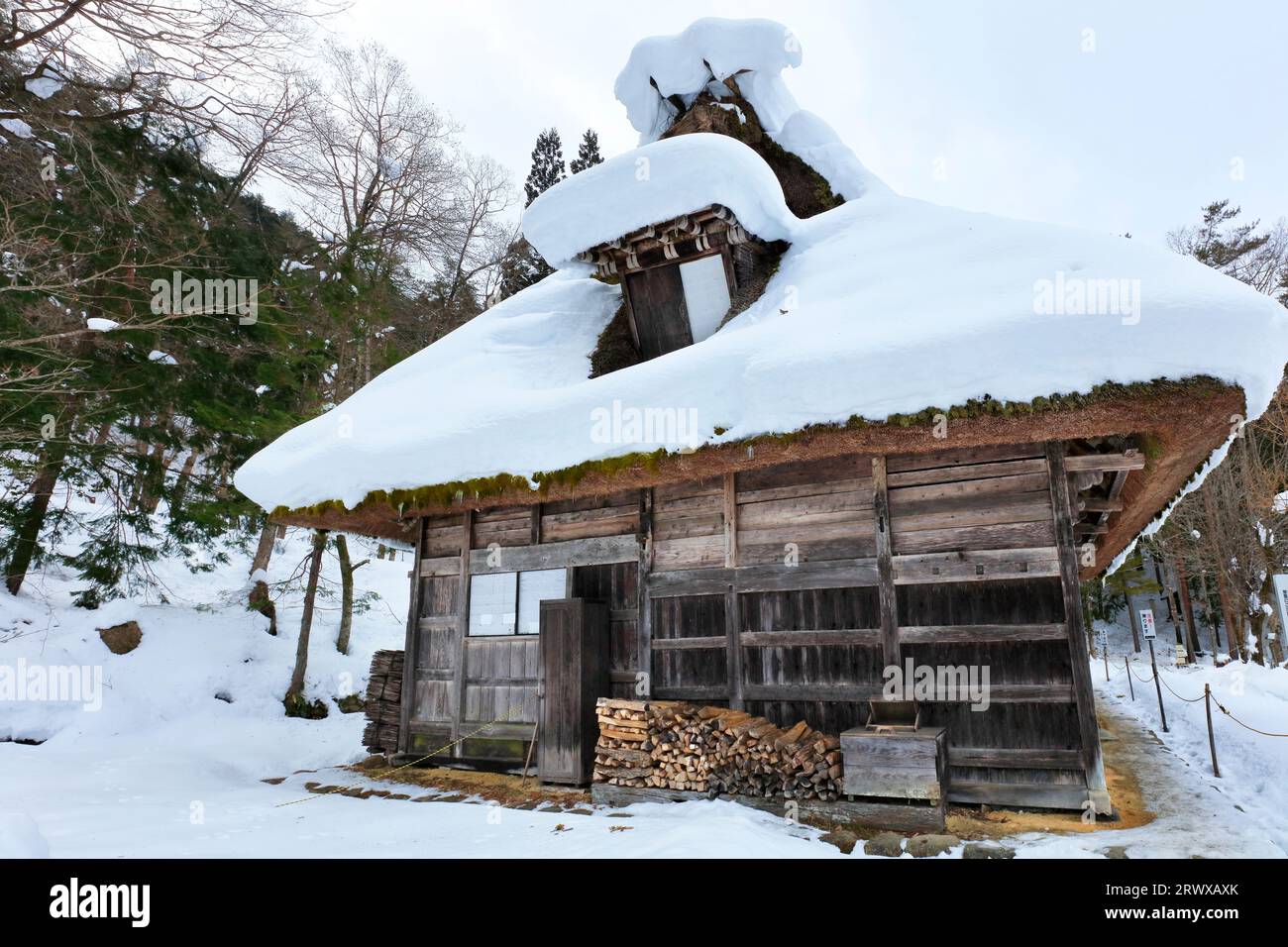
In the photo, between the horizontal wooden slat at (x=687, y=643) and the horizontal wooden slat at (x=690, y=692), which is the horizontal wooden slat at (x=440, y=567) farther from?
the horizontal wooden slat at (x=690, y=692)

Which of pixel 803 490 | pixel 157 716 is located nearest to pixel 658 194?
pixel 803 490

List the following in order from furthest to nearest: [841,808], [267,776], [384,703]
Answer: [384,703], [267,776], [841,808]

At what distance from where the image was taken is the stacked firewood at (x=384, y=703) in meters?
10.0

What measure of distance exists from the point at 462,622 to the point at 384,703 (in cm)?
193

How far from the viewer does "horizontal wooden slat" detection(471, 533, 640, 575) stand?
8.39 m

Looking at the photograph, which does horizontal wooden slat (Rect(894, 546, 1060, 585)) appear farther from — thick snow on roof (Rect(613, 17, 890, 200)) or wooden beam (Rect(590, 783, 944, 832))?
thick snow on roof (Rect(613, 17, 890, 200))

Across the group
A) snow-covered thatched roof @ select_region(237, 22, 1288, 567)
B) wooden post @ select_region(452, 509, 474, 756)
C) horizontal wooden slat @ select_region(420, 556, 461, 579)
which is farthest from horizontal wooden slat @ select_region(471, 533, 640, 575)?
snow-covered thatched roof @ select_region(237, 22, 1288, 567)

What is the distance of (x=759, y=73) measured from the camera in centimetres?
1174

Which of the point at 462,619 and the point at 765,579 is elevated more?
the point at 765,579

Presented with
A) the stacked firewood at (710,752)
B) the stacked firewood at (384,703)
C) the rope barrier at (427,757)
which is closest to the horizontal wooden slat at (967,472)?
the stacked firewood at (710,752)

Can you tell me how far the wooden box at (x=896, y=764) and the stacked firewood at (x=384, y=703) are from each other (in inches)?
258

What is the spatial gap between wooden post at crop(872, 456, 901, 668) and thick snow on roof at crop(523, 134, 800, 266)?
410cm

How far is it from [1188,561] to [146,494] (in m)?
30.9

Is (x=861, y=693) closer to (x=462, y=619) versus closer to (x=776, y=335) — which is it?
(x=776, y=335)
